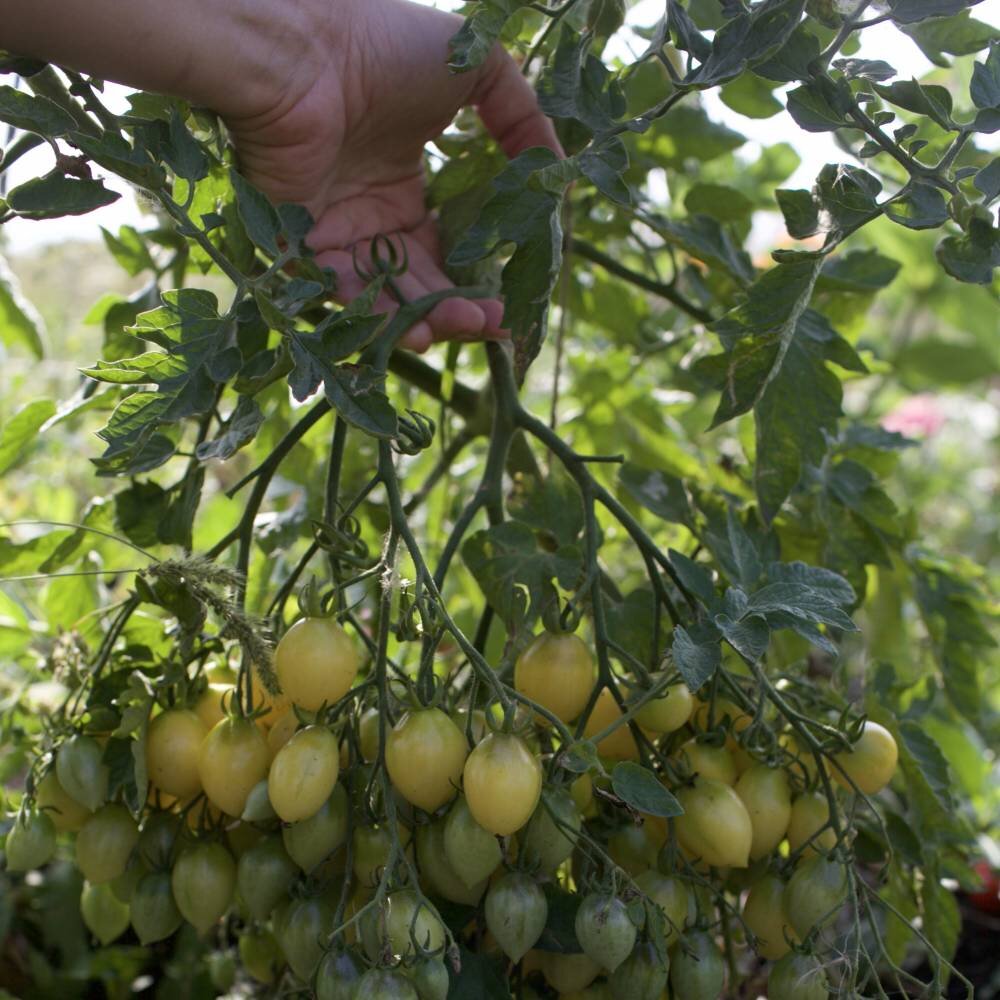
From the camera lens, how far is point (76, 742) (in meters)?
0.81

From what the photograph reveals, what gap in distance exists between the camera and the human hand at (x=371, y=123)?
923 millimetres

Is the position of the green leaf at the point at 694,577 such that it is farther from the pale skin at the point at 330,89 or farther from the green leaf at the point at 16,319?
the green leaf at the point at 16,319

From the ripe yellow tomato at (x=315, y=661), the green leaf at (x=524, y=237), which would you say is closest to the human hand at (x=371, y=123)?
the green leaf at (x=524, y=237)

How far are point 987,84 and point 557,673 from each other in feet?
1.60

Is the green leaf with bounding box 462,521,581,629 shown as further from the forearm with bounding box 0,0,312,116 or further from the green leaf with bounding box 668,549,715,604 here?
the forearm with bounding box 0,0,312,116

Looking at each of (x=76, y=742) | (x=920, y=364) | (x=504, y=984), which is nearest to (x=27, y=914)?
(x=76, y=742)

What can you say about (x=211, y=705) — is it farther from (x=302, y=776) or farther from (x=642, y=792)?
(x=642, y=792)

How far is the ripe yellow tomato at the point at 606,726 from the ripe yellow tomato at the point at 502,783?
0.17m

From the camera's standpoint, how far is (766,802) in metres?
0.79

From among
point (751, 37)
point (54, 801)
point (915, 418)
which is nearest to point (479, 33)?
point (751, 37)

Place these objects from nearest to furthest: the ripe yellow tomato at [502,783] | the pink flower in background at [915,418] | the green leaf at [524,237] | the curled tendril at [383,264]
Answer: the ripe yellow tomato at [502,783] < the green leaf at [524,237] < the curled tendril at [383,264] < the pink flower in background at [915,418]

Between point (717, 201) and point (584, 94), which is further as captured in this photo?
point (717, 201)

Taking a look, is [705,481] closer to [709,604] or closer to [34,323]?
[709,604]

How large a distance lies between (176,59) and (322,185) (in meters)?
0.22
